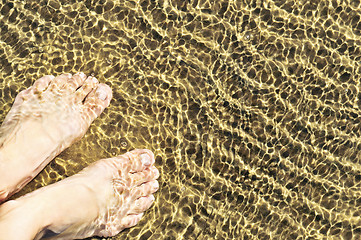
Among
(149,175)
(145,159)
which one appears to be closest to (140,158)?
(145,159)

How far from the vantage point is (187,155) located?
441 centimetres

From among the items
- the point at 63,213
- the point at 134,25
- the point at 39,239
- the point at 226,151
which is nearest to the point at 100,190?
the point at 63,213

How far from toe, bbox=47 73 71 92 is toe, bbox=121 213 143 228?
144 centimetres

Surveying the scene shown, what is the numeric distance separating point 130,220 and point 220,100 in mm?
1472

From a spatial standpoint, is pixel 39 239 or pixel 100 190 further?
pixel 100 190

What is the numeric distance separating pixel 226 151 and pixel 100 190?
1281 millimetres

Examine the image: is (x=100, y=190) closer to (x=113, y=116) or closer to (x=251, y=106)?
(x=113, y=116)

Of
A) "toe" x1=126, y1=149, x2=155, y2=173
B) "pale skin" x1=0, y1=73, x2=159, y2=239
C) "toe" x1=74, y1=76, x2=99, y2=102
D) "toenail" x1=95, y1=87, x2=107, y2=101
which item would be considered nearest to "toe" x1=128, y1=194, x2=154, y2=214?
"pale skin" x1=0, y1=73, x2=159, y2=239

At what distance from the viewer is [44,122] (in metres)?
4.33

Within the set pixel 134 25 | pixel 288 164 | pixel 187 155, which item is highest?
pixel 134 25

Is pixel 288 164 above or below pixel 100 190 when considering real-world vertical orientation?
above

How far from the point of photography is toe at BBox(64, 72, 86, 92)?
4.45 m

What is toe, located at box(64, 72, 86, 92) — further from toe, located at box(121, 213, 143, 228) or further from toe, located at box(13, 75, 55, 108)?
toe, located at box(121, 213, 143, 228)

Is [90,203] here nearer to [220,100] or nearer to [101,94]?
[101,94]
